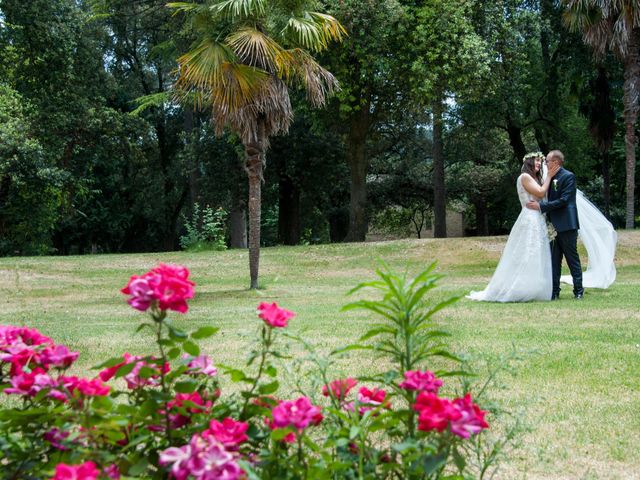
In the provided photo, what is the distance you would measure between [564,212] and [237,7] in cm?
673

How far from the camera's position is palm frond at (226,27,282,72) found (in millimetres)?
14258

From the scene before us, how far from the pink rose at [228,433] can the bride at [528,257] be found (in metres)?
10.7

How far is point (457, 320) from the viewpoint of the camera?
10.2 meters

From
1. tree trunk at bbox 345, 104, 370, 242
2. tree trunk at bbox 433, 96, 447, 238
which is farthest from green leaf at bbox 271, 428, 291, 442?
tree trunk at bbox 433, 96, 447, 238

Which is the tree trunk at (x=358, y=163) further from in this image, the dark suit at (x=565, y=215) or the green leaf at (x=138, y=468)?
the green leaf at (x=138, y=468)

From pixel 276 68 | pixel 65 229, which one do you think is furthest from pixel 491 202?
pixel 276 68

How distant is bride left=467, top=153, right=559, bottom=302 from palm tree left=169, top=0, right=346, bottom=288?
179 inches

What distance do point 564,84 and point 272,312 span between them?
1321 inches

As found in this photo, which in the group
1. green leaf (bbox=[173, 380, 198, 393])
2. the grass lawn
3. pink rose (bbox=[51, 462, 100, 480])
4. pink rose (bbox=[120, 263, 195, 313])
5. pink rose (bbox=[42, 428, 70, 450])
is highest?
pink rose (bbox=[120, 263, 195, 313])

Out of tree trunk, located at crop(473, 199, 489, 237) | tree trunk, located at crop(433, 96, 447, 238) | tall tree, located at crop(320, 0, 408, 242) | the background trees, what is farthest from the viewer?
tree trunk, located at crop(473, 199, 489, 237)

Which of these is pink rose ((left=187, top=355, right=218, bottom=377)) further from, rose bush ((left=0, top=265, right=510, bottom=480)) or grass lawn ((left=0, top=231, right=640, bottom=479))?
grass lawn ((left=0, top=231, right=640, bottom=479))

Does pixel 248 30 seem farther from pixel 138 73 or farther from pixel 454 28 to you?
pixel 138 73

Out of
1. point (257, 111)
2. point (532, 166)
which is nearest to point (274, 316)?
point (532, 166)

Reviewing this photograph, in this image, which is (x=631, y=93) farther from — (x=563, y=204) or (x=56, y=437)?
(x=56, y=437)
